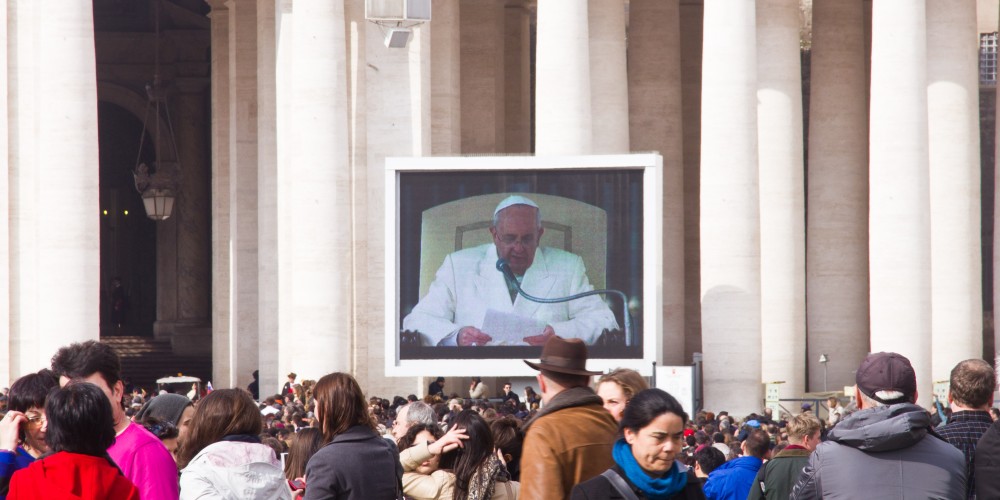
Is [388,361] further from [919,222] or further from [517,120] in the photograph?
[517,120]

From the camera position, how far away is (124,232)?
98000 mm

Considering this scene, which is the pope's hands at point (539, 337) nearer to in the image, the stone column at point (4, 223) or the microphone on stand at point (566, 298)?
the microphone on stand at point (566, 298)

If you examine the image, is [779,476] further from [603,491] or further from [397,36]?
[397,36]

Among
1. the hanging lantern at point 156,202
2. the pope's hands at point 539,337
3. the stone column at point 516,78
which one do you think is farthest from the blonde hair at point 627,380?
the stone column at point 516,78

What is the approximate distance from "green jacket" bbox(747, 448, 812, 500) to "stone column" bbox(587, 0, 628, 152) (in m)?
48.5

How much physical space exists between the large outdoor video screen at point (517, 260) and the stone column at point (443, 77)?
11958mm

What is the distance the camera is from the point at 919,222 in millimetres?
61000

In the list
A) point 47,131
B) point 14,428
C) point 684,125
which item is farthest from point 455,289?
point 14,428

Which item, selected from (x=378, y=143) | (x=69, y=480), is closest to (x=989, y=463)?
(x=69, y=480)

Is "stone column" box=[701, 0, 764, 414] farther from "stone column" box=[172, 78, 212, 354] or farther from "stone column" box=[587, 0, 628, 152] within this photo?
"stone column" box=[172, 78, 212, 354]

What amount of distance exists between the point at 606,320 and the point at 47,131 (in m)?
20.3

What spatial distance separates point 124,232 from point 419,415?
82034mm

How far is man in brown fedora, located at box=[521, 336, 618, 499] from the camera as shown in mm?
13312

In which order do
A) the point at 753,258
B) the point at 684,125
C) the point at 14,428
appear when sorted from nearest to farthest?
the point at 14,428
the point at 753,258
the point at 684,125
